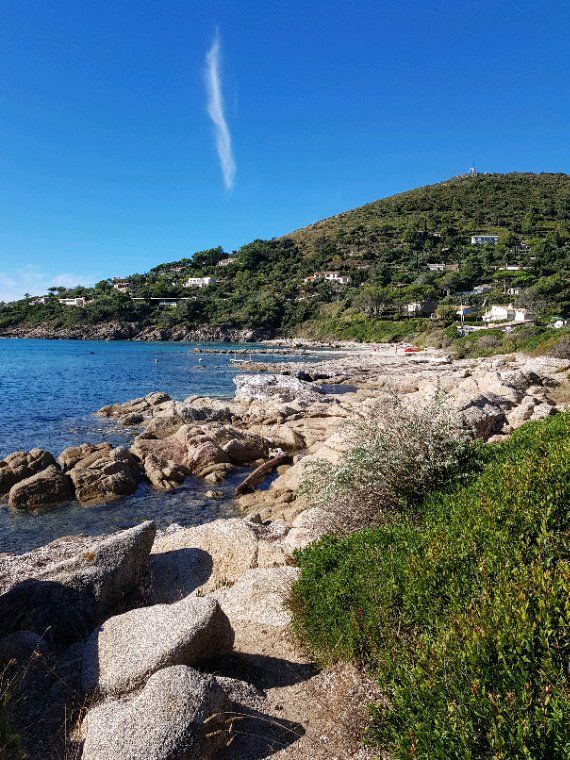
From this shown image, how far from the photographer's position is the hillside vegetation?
94750mm

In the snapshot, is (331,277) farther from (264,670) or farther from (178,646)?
(178,646)

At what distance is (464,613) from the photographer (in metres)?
3.54

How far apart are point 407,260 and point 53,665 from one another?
4963 inches

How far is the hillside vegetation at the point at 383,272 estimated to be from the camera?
94750 mm

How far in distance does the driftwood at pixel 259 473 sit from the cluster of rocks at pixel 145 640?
6.72m

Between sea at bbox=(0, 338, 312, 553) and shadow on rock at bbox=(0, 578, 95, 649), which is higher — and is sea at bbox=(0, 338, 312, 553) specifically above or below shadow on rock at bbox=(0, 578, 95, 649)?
below

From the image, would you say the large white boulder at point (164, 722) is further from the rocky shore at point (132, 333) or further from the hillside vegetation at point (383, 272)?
the rocky shore at point (132, 333)

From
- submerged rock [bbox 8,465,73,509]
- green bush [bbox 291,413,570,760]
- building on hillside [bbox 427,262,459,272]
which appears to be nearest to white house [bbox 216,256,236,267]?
building on hillside [bbox 427,262,459,272]

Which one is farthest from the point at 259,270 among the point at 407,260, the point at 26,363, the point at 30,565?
the point at 30,565

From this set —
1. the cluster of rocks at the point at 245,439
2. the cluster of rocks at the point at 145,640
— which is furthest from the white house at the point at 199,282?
the cluster of rocks at the point at 145,640

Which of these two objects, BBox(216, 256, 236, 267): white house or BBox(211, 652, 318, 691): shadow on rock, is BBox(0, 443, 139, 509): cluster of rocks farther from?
BBox(216, 256, 236, 267): white house

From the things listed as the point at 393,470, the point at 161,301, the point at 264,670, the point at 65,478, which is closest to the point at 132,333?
the point at 161,301

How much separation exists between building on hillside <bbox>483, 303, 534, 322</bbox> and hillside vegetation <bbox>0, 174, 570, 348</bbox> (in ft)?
6.70

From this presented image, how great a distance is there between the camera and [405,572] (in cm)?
443
